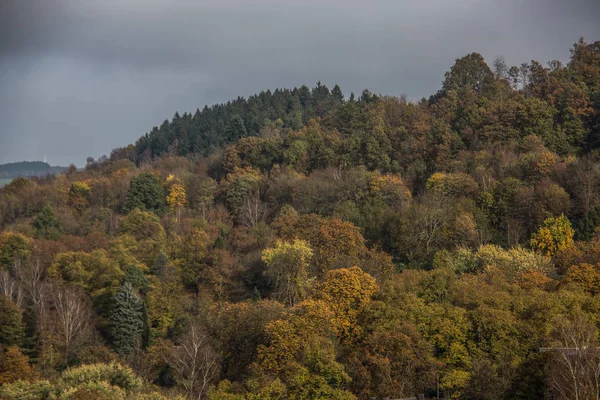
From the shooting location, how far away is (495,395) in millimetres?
25797

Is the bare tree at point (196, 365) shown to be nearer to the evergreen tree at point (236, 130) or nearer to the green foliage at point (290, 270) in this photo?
the green foliage at point (290, 270)

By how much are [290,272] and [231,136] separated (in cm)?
4423

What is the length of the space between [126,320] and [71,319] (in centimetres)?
341

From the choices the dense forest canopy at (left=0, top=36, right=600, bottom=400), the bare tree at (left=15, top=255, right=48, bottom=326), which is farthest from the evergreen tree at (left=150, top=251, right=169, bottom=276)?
the bare tree at (left=15, top=255, right=48, bottom=326)

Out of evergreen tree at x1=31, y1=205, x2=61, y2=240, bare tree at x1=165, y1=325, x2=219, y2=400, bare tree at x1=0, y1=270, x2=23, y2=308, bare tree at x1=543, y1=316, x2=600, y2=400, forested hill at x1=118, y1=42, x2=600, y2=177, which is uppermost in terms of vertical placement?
forested hill at x1=118, y1=42, x2=600, y2=177

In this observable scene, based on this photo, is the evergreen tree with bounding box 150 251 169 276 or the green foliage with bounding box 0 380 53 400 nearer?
the green foliage with bounding box 0 380 53 400

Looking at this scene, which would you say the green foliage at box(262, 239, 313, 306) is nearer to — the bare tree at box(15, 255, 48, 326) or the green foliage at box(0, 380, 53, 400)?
the bare tree at box(15, 255, 48, 326)

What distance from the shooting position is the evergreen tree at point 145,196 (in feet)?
203

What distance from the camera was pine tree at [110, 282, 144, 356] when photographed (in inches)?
1593

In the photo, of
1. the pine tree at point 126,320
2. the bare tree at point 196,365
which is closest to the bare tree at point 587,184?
the bare tree at point 196,365

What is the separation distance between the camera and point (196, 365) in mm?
32594

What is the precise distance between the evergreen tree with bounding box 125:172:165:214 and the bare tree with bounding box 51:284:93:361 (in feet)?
63.1

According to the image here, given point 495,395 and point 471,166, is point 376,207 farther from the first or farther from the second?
point 495,395

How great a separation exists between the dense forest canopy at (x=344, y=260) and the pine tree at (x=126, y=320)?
164mm
